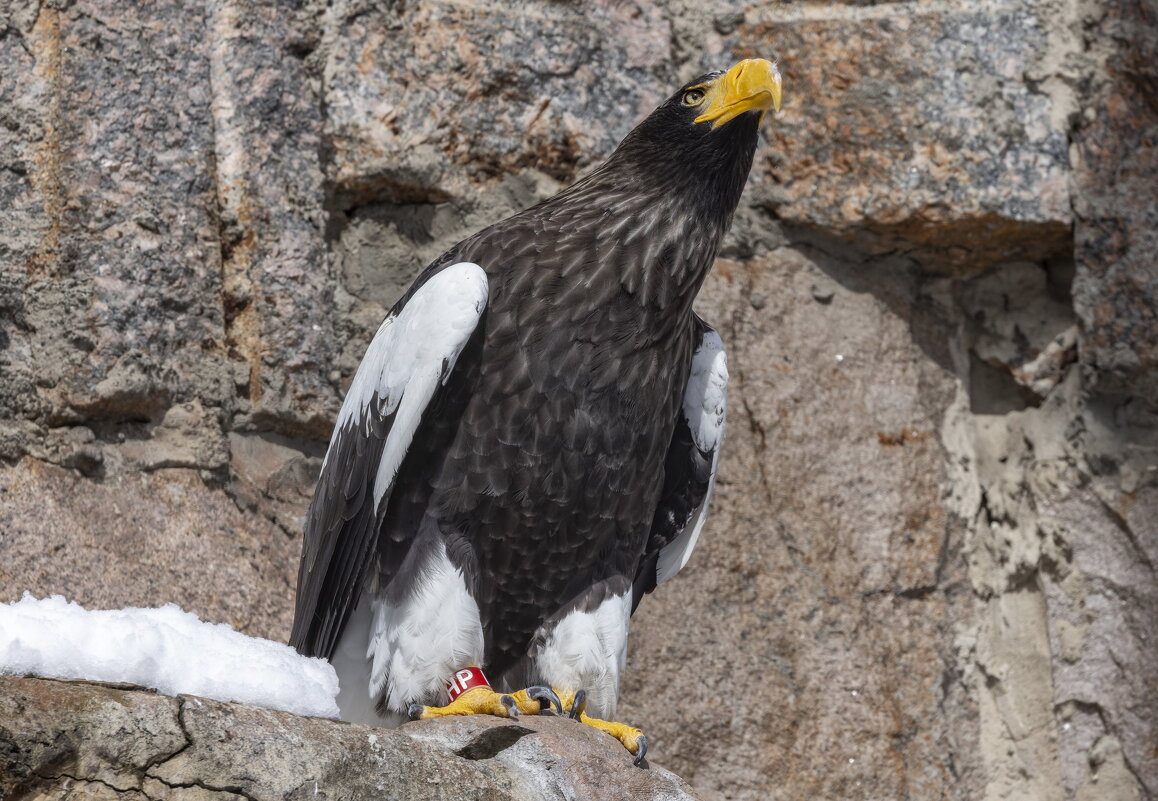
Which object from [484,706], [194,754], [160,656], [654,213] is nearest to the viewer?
[194,754]

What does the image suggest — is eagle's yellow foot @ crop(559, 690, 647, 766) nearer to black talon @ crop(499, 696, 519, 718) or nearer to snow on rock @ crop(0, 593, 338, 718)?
black talon @ crop(499, 696, 519, 718)

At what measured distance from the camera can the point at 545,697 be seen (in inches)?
104

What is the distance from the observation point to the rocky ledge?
5.30ft

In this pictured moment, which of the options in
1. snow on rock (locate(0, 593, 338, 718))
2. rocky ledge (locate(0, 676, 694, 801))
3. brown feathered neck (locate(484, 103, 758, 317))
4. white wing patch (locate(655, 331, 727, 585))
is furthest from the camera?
white wing patch (locate(655, 331, 727, 585))

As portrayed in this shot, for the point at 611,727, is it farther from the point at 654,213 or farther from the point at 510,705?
the point at 654,213

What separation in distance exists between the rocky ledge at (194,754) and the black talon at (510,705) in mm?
422

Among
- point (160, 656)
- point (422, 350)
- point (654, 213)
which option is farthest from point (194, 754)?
point (654, 213)

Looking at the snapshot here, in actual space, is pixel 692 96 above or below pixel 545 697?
above

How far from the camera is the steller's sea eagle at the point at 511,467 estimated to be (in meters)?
2.63

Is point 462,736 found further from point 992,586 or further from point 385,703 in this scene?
point 992,586

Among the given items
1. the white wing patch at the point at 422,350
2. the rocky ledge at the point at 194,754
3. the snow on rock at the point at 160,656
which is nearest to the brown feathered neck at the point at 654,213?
the white wing patch at the point at 422,350

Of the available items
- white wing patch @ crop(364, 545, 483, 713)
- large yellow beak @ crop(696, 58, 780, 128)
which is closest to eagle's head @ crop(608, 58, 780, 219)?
large yellow beak @ crop(696, 58, 780, 128)

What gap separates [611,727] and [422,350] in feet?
2.66

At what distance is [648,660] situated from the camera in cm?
317
